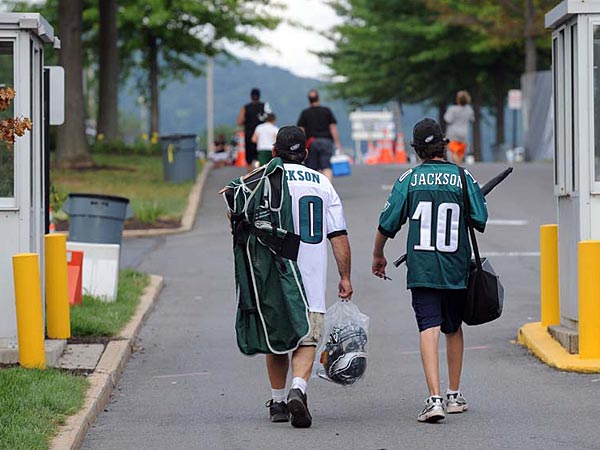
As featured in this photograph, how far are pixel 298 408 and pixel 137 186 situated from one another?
18.0 meters

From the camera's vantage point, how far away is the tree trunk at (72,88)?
26922mm

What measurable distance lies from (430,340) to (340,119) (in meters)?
156

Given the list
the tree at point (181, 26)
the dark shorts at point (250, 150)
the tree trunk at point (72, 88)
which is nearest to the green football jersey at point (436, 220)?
the dark shorts at point (250, 150)

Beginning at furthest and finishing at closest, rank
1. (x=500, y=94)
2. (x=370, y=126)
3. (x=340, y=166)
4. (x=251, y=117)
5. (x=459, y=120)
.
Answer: (x=370, y=126) → (x=500, y=94) → (x=340, y=166) → (x=459, y=120) → (x=251, y=117)

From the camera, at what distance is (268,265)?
7781 millimetres

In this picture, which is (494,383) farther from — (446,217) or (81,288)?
(81,288)

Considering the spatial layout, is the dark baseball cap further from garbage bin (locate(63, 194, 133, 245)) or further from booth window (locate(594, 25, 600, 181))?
garbage bin (locate(63, 194, 133, 245))

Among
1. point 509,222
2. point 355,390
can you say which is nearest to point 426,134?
point 355,390

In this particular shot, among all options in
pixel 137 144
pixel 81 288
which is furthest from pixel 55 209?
pixel 137 144

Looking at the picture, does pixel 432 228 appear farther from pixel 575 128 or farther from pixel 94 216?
pixel 94 216

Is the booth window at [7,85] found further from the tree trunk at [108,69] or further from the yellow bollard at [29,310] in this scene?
the tree trunk at [108,69]

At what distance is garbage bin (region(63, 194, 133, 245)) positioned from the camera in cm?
1358

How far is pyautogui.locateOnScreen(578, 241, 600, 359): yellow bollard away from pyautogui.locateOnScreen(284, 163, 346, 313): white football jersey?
259 cm

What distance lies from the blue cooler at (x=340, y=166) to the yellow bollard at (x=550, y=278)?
54.9ft
